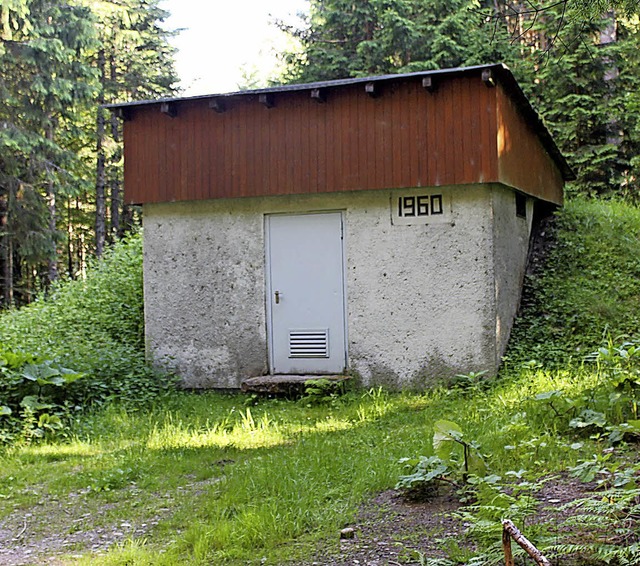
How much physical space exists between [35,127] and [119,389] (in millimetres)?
14407

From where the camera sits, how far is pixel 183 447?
22.3 ft

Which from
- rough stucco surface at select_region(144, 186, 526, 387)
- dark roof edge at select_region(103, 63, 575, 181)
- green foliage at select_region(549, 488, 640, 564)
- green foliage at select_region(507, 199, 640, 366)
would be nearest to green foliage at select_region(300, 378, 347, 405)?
rough stucco surface at select_region(144, 186, 526, 387)

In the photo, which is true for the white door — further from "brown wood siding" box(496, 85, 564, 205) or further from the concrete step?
"brown wood siding" box(496, 85, 564, 205)

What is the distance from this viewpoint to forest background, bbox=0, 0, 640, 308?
702 inches

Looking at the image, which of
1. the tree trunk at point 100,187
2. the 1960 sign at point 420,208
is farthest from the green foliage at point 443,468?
the tree trunk at point 100,187

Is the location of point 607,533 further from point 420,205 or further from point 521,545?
point 420,205

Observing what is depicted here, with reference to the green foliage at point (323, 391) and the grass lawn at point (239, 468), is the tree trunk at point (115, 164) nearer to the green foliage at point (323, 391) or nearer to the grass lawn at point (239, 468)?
the green foliage at point (323, 391)

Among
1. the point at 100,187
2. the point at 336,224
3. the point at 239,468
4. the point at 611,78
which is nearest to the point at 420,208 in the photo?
the point at 336,224

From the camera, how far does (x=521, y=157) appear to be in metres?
10.4

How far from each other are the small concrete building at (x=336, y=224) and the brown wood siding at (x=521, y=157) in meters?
0.05

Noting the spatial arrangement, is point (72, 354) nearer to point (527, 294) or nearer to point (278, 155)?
point (278, 155)

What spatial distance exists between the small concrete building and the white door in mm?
20

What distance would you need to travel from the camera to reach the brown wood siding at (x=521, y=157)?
9.19 m

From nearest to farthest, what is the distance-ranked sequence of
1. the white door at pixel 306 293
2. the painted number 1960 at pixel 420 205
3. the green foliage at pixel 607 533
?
the green foliage at pixel 607 533, the painted number 1960 at pixel 420 205, the white door at pixel 306 293
